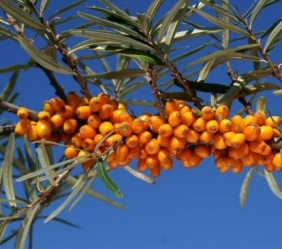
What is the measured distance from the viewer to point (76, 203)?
1.06 metres

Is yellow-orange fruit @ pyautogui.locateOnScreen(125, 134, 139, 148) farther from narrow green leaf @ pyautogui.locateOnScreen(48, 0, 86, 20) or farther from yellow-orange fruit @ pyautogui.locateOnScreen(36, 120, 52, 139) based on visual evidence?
narrow green leaf @ pyautogui.locateOnScreen(48, 0, 86, 20)

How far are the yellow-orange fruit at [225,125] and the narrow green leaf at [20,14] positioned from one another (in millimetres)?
397

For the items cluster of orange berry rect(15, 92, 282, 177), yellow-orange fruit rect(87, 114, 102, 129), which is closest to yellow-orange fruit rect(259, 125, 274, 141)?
cluster of orange berry rect(15, 92, 282, 177)

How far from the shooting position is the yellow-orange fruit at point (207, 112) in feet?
3.41

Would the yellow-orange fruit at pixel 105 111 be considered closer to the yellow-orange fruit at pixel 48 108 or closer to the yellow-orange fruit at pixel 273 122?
the yellow-orange fruit at pixel 48 108

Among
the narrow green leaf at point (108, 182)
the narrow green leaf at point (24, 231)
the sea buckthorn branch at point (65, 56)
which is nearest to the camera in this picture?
the narrow green leaf at point (108, 182)

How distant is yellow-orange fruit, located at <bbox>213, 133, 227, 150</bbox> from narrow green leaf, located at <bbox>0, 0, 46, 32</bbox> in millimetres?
402

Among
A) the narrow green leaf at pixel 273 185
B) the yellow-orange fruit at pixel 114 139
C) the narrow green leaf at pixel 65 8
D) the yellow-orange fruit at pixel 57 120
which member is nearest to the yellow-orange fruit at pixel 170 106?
the yellow-orange fruit at pixel 114 139

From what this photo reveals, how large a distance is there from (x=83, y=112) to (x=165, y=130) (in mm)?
172

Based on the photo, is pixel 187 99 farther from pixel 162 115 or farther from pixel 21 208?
pixel 21 208

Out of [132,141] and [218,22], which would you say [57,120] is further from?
[218,22]

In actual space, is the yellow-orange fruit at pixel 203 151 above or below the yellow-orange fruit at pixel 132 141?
below

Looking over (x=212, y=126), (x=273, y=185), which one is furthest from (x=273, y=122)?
(x=273, y=185)

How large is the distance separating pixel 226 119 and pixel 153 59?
0.18m
